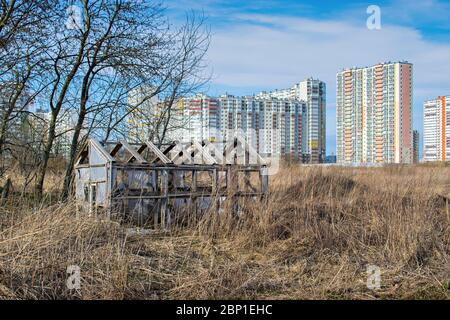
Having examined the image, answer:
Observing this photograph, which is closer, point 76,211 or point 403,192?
point 76,211

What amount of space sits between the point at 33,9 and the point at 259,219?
19.0 feet

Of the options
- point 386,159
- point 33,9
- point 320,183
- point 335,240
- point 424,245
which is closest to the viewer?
point 424,245

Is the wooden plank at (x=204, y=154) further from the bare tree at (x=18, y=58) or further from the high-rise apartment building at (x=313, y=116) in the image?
the high-rise apartment building at (x=313, y=116)

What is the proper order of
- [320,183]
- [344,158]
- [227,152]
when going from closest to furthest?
1. [227,152]
2. [320,183]
3. [344,158]

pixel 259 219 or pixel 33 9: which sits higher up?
pixel 33 9

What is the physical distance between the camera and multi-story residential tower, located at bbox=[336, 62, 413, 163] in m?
43.4

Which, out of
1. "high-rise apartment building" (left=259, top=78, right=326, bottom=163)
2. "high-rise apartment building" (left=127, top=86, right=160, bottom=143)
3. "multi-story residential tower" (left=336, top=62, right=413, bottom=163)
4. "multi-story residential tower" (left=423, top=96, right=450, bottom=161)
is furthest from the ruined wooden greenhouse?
"multi-story residential tower" (left=423, top=96, right=450, bottom=161)

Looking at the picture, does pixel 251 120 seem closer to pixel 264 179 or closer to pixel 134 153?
pixel 264 179

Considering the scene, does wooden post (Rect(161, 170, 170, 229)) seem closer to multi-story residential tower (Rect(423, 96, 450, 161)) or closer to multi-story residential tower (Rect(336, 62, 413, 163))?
multi-story residential tower (Rect(336, 62, 413, 163))

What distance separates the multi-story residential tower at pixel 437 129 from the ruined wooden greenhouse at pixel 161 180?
167 ft

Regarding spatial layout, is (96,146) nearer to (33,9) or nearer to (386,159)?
(33,9)

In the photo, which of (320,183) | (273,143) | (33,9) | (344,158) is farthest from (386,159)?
(33,9)

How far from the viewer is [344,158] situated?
52.6m

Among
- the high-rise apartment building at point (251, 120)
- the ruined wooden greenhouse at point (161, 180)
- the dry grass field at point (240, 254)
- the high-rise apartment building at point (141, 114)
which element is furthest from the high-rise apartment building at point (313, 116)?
the dry grass field at point (240, 254)
